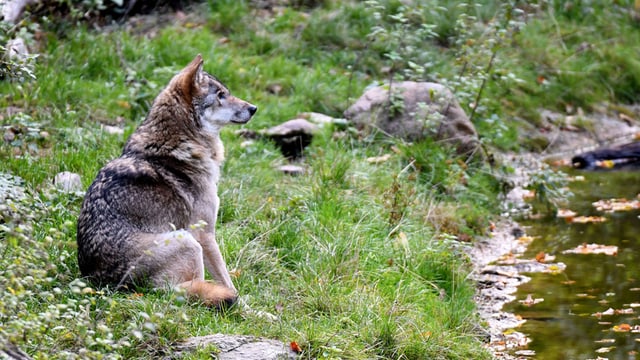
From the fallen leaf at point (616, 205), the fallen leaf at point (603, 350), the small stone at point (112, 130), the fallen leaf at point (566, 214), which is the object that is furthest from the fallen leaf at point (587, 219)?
the small stone at point (112, 130)

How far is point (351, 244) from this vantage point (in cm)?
691

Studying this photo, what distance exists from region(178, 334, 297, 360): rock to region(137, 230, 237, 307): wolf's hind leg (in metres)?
0.41

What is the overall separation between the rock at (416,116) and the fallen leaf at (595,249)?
75.0 inches

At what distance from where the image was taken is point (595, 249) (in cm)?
846

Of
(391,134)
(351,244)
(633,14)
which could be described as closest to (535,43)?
(633,14)

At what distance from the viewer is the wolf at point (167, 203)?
5559 mm

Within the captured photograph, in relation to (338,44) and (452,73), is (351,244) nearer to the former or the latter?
(452,73)

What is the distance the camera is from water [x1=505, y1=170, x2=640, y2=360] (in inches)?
249

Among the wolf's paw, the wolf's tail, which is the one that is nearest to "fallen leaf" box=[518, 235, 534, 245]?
the wolf's paw

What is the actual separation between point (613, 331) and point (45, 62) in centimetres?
667

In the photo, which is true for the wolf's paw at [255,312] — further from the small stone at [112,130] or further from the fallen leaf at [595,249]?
the fallen leaf at [595,249]

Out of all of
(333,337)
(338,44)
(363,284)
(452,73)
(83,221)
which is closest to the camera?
(333,337)

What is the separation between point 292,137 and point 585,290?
3.61 meters

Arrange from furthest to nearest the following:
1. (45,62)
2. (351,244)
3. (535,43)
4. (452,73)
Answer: (535,43) → (452,73) → (45,62) → (351,244)
